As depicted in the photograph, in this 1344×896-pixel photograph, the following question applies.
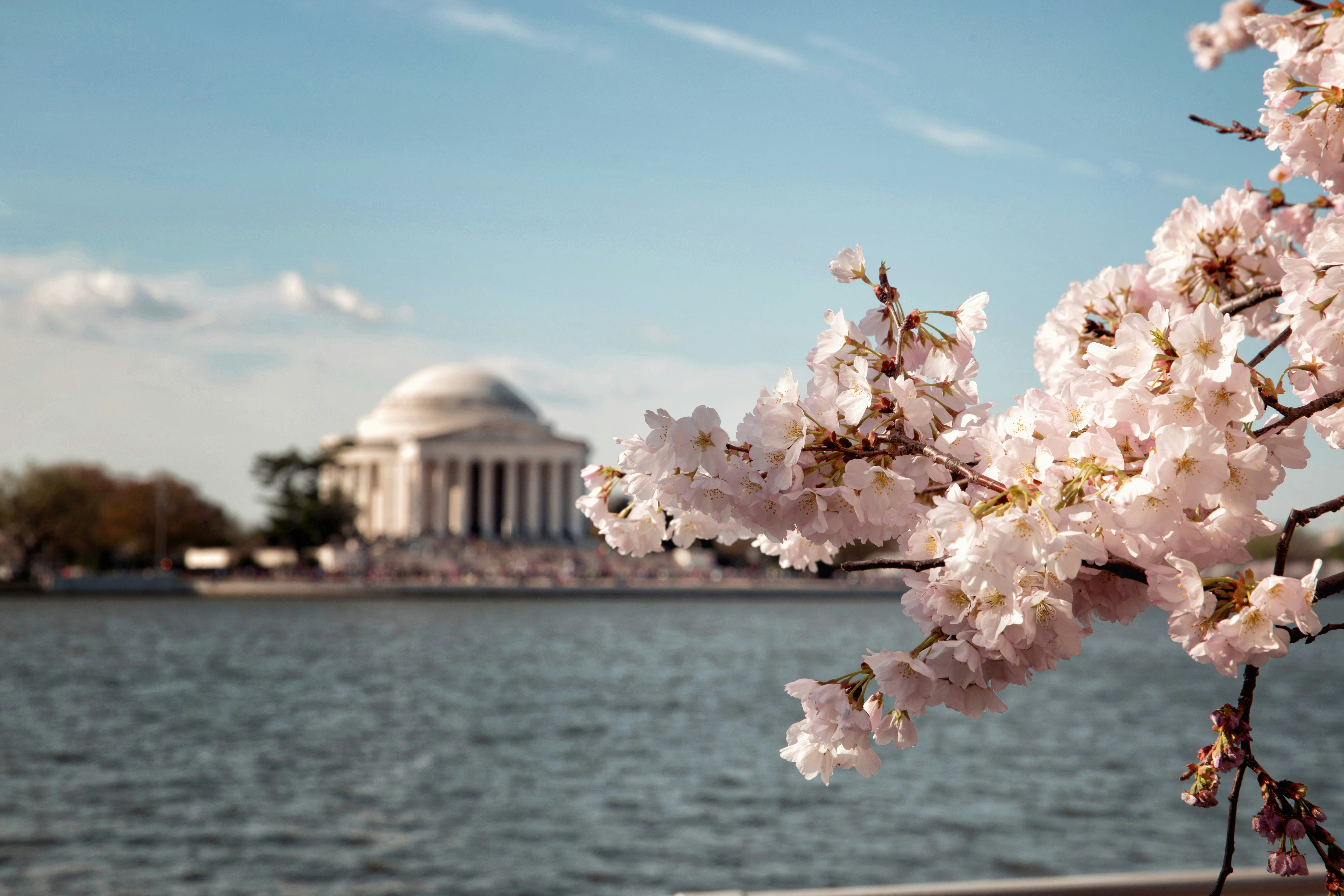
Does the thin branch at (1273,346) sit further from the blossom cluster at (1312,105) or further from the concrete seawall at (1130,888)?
the concrete seawall at (1130,888)

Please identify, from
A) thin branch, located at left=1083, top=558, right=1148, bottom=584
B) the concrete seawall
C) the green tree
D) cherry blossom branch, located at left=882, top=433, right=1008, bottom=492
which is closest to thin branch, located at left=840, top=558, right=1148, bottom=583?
thin branch, located at left=1083, top=558, right=1148, bottom=584

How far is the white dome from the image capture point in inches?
4514

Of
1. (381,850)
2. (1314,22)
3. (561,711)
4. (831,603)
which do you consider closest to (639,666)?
(561,711)

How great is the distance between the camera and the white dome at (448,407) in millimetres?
114644

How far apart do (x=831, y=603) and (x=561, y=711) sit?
7079 centimetres

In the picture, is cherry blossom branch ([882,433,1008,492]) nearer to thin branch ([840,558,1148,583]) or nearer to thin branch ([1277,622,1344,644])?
thin branch ([840,558,1148,583])

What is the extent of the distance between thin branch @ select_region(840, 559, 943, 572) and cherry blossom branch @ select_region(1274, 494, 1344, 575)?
1.99 ft

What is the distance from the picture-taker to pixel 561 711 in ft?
95.8

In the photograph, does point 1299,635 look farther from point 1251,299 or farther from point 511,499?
point 511,499

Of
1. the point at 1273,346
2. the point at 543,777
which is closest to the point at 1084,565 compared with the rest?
the point at 1273,346

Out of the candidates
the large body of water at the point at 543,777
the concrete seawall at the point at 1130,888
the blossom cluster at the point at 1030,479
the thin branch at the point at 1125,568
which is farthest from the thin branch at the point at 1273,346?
the concrete seawall at the point at 1130,888

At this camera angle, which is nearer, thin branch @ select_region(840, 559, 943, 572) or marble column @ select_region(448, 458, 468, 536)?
thin branch @ select_region(840, 559, 943, 572)

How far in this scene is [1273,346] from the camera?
9.63ft

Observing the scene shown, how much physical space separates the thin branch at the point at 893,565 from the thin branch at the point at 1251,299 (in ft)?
3.52
